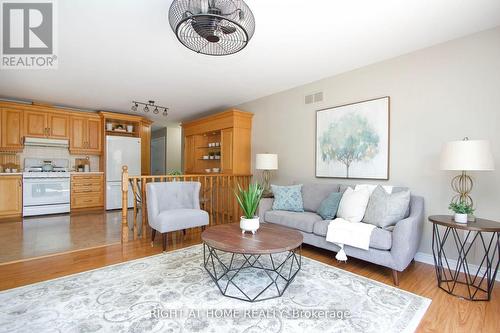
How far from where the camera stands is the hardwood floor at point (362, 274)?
1708 millimetres

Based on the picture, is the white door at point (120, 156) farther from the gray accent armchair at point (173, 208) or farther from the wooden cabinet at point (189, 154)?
the gray accent armchair at point (173, 208)

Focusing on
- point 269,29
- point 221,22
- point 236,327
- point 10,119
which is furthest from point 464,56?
point 10,119

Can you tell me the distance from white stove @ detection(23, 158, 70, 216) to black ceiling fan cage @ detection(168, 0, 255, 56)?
4.95 metres

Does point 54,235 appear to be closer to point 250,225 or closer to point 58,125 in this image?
point 58,125

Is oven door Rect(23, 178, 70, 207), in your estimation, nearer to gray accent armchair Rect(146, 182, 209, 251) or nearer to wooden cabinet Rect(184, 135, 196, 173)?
wooden cabinet Rect(184, 135, 196, 173)

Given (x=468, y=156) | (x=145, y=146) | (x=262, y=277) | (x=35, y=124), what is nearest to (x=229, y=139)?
(x=145, y=146)

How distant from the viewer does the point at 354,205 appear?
278cm

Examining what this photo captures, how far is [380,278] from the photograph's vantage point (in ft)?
7.76

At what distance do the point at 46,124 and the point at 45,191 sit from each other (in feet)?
4.82

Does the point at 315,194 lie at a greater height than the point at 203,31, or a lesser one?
lesser

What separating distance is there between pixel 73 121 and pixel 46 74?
2.21m

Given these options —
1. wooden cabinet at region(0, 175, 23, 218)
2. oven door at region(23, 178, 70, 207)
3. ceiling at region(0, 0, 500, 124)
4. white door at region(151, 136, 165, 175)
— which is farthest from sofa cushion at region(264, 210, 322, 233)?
white door at region(151, 136, 165, 175)

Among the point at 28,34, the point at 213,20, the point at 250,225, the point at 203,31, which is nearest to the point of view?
the point at 213,20

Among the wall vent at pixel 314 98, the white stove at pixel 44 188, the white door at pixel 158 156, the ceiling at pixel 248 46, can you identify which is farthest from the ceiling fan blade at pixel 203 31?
the white door at pixel 158 156
